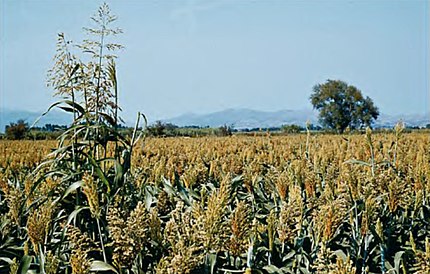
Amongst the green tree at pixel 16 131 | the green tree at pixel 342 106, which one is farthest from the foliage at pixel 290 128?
the green tree at pixel 342 106

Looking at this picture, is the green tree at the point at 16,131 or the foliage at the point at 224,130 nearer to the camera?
the green tree at the point at 16,131

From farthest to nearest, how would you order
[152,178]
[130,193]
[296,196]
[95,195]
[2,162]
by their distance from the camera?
1. [2,162]
2. [152,178]
3. [130,193]
4. [296,196]
5. [95,195]

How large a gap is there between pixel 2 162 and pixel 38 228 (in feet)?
19.2

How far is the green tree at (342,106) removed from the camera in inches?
2790

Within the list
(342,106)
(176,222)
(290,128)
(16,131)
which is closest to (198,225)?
(176,222)

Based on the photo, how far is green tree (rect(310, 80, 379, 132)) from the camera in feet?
233

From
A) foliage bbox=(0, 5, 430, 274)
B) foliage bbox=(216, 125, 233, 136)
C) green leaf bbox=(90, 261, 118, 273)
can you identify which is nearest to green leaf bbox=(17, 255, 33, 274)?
foliage bbox=(0, 5, 430, 274)

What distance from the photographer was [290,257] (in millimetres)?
2332

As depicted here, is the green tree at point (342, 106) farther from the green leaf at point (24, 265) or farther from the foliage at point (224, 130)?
the green leaf at point (24, 265)

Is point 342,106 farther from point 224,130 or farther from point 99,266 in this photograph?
point 99,266

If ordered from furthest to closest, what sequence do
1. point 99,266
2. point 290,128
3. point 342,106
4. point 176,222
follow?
point 342,106 → point 290,128 → point 99,266 → point 176,222

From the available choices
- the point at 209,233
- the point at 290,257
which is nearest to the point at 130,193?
the point at 290,257

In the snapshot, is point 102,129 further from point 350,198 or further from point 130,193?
point 350,198

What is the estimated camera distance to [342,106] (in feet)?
237
